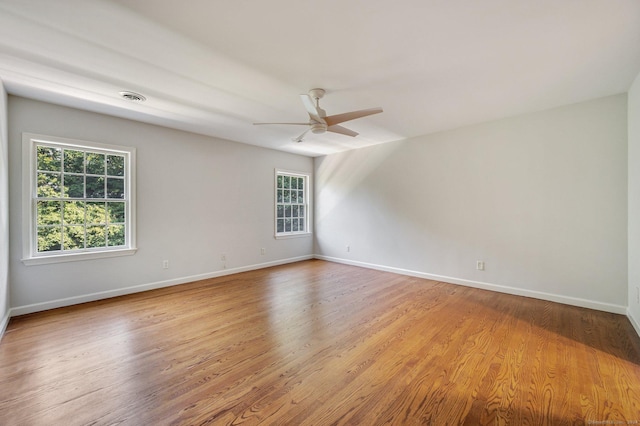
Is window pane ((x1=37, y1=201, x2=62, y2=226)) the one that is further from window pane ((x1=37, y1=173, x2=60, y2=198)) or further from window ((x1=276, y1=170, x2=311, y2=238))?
window ((x1=276, y1=170, x2=311, y2=238))

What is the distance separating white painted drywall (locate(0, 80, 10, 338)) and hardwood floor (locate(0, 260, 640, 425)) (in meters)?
0.23

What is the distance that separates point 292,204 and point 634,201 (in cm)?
528

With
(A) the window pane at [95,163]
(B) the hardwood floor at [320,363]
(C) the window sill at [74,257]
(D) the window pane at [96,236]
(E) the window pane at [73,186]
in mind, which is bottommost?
(B) the hardwood floor at [320,363]

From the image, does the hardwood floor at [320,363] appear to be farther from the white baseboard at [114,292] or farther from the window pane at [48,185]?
the window pane at [48,185]

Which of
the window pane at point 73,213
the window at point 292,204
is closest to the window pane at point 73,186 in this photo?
the window pane at point 73,213

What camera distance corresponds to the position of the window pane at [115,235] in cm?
383

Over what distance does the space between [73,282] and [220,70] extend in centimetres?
331

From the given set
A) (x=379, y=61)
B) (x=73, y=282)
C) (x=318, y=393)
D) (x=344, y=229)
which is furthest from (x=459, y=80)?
(x=73, y=282)

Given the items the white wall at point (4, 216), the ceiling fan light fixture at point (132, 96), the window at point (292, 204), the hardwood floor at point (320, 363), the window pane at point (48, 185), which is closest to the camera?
the hardwood floor at point (320, 363)

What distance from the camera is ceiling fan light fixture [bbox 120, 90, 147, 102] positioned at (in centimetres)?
301

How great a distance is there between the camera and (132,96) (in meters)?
3.10

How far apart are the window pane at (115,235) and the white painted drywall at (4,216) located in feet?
3.15

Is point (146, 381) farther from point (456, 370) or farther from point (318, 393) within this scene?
point (456, 370)

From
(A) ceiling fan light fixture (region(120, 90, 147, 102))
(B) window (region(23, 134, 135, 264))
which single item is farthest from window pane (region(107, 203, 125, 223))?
(A) ceiling fan light fixture (region(120, 90, 147, 102))
